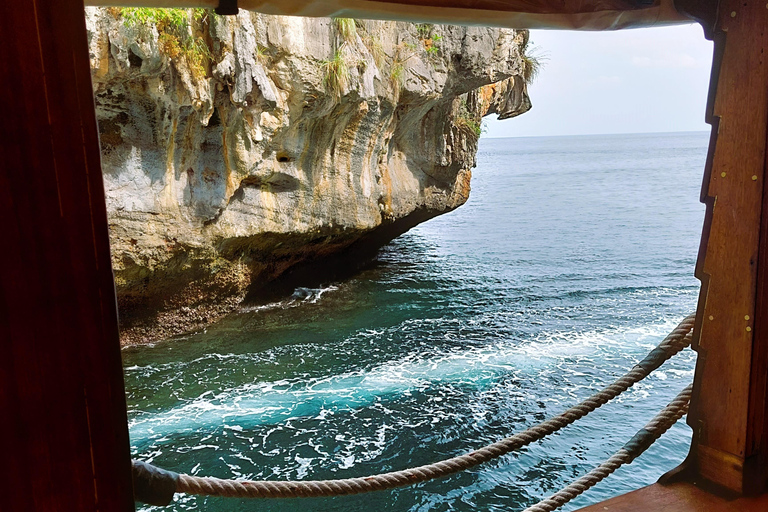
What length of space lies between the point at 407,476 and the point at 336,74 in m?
8.77

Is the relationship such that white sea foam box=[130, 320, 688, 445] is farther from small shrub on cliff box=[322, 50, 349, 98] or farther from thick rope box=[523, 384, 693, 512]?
thick rope box=[523, 384, 693, 512]

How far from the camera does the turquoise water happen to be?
285 inches

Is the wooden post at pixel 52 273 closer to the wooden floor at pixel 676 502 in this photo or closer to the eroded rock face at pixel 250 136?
the wooden floor at pixel 676 502

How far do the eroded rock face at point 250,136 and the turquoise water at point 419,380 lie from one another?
129 centimetres

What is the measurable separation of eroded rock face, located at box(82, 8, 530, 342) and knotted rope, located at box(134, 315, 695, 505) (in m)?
7.46

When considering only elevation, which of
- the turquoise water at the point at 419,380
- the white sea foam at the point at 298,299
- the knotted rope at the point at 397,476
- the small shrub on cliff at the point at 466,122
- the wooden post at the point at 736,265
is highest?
the small shrub on cliff at the point at 466,122

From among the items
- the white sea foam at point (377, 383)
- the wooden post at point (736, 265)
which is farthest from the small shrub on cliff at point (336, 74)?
the wooden post at point (736, 265)

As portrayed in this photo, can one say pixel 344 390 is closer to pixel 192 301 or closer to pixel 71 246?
pixel 192 301

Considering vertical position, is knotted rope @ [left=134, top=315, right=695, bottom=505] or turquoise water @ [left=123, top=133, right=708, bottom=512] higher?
knotted rope @ [left=134, top=315, right=695, bottom=505]

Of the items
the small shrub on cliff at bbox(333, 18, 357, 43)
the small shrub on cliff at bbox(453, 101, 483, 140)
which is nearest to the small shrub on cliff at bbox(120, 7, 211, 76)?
the small shrub on cliff at bbox(333, 18, 357, 43)

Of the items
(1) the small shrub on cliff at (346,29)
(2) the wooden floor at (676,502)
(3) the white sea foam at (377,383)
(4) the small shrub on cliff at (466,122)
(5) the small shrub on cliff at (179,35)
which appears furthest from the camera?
(4) the small shrub on cliff at (466,122)

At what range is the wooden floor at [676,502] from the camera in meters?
1.80

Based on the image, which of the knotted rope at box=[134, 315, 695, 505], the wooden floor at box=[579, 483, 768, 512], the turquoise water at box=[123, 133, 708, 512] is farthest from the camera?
the turquoise water at box=[123, 133, 708, 512]

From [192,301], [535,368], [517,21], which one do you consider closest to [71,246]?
[517,21]
